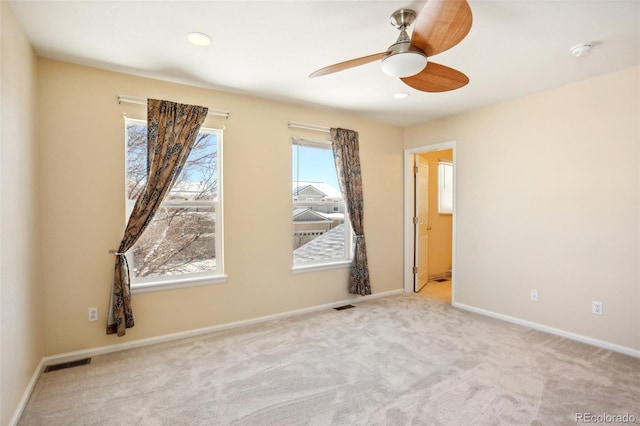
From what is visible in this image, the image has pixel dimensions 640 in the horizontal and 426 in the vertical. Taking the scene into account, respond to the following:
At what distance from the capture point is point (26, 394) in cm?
220

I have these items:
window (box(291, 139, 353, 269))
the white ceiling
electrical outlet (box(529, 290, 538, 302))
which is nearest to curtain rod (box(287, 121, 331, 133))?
window (box(291, 139, 353, 269))

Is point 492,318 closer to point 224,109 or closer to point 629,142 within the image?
point 629,142

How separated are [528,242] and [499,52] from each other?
80.5 inches

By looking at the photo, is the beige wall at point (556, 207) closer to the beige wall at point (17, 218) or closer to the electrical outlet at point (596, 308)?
the electrical outlet at point (596, 308)

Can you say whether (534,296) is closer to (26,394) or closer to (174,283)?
(174,283)

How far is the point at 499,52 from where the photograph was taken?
2.58m

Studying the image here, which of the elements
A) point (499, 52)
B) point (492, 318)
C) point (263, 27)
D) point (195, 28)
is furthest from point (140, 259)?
point (492, 318)

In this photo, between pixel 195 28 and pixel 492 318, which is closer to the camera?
pixel 195 28

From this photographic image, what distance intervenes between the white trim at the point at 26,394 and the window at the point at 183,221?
0.86m

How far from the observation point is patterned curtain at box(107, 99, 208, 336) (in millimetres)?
2873

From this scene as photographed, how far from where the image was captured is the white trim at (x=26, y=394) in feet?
6.42

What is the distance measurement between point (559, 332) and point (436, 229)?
2833mm

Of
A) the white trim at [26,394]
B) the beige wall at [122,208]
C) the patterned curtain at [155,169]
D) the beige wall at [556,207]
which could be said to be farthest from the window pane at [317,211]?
the white trim at [26,394]

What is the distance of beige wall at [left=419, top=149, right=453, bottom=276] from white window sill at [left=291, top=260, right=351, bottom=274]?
2118mm
